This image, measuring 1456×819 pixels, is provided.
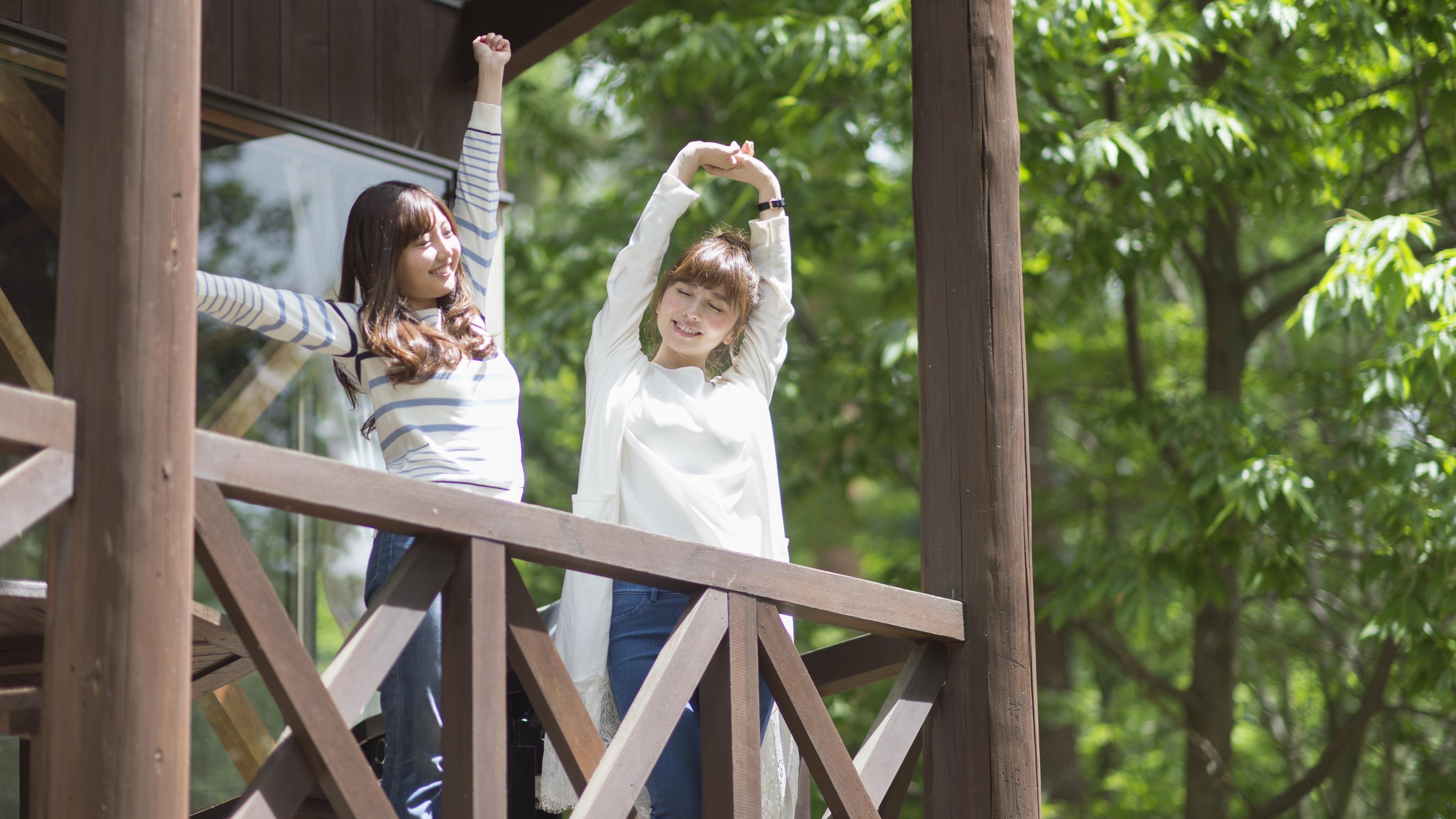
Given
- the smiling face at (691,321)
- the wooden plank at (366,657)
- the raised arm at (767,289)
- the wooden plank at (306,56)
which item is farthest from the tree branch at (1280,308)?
the wooden plank at (366,657)

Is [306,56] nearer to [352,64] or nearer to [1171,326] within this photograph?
[352,64]

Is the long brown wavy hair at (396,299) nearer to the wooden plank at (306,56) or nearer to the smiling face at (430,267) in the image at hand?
the smiling face at (430,267)

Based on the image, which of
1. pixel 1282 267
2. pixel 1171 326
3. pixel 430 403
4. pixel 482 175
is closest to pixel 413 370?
pixel 430 403

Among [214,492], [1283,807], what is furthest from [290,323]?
[1283,807]

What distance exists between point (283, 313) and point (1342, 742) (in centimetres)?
529

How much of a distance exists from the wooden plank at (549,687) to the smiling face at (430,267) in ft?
2.31

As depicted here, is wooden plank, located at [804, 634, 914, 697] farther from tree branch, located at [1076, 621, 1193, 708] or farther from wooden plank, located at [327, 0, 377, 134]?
tree branch, located at [1076, 621, 1193, 708]

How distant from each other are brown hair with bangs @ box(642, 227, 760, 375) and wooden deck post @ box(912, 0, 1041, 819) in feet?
1.25

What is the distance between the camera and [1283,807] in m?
6.23

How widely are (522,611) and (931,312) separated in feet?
4.03

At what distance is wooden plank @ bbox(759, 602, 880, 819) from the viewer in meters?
2.45

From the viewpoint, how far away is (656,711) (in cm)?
221

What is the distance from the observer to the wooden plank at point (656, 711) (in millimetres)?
2104

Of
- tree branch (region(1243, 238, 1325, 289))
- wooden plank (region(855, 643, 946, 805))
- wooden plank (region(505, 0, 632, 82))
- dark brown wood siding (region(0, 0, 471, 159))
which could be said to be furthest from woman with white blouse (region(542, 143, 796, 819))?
tree branch (region(1243, 238, 1325, 289))
